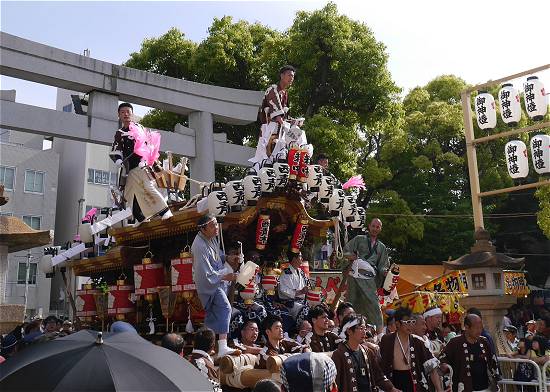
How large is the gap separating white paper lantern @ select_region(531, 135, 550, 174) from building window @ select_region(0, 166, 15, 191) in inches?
882

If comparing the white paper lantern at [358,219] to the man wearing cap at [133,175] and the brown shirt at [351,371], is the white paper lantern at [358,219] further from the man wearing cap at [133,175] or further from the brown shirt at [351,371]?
the brown shirt at [351,371]

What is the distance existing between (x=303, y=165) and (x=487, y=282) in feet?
17.5

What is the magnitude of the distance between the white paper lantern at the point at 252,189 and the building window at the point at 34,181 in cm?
2146

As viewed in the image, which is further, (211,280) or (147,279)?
(147,279)

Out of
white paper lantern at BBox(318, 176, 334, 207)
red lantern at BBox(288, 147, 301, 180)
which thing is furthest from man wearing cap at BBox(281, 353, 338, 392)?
white paper lantern at BBox(318, 176, 334, 207)

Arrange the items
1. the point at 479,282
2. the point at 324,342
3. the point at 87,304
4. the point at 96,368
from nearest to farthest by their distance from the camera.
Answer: the point at 96,368 < the point at 324,342 < the point at 87,304 < the point at 479,282

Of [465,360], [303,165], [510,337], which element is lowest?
[510,337]

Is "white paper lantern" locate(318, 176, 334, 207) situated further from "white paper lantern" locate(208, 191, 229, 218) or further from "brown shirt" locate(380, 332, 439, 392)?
"brown shirt" locate(380, 332, 439, 392)

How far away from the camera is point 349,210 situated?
909 cm

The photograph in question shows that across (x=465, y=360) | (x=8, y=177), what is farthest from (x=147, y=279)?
(x=8, y=177)

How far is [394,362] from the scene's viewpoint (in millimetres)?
5617

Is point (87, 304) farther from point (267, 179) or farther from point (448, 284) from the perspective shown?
point (448, 284)

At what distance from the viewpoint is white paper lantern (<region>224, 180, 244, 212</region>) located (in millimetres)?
7996

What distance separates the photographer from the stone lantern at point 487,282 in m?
10.9
